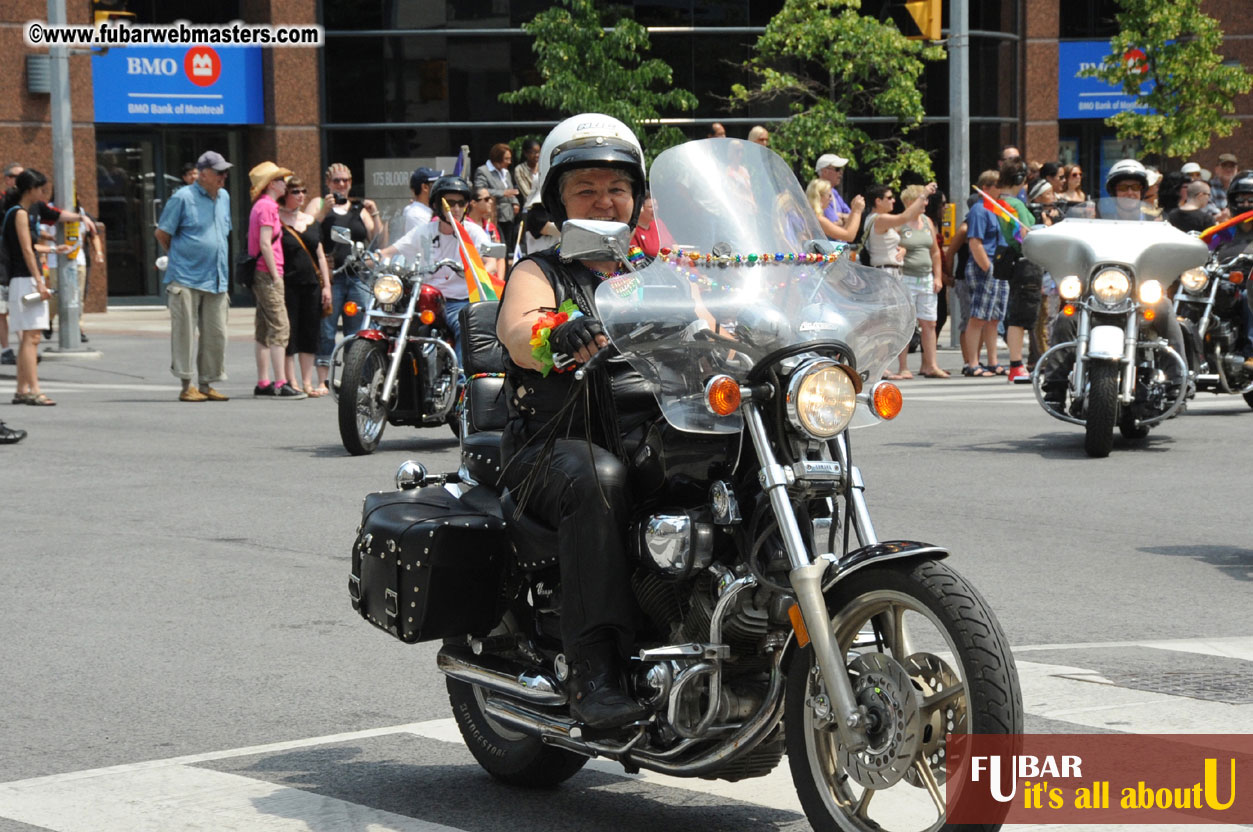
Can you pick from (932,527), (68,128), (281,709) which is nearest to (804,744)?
(281,709)

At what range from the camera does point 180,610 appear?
25.2 ft

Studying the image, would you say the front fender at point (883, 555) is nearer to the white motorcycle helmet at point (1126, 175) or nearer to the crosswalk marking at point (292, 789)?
the crosswalk marking at point (292, 789)

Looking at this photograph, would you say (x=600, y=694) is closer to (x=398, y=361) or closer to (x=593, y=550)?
(x=593, y=550)

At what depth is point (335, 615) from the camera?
7559 millimetres

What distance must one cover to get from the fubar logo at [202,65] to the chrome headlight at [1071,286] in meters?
22.2

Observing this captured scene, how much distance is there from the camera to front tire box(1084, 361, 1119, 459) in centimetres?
1173

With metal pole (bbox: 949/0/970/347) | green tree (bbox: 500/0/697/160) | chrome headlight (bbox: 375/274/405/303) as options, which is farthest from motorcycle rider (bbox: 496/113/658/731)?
green tree (bbox: 500/0/697/160)

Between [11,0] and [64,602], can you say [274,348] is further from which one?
[11,0]

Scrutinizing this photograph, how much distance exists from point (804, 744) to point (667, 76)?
1022 inches

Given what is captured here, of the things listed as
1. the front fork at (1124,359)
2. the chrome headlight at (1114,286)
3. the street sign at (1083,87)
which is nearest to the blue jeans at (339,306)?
the front fork at (1124,359)

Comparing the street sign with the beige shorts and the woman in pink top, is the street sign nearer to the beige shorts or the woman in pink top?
the woman in pink top

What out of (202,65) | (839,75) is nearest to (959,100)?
(839,75)

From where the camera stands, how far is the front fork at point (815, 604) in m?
3.96

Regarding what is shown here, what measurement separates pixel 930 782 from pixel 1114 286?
28.3 feet
